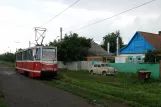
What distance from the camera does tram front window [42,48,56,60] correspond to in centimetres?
2762

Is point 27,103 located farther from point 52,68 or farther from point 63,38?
point 63,38

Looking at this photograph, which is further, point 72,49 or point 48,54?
point 72,49

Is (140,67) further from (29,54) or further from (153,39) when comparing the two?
(153,39)

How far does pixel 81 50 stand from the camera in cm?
4775

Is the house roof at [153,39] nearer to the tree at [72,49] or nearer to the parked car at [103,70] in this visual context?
the parked car at [103,70]

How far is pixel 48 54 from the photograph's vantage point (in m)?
27.8

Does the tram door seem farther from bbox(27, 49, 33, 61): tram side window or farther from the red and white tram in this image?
bbox(27, 49, 33, 61): tram side window

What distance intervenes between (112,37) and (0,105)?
92.0 metres

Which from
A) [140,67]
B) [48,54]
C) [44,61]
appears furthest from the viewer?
[140,67]

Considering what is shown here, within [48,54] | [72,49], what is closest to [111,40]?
[72,49]

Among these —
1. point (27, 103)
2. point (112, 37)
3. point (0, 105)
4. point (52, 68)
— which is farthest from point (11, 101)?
point (112, 37)

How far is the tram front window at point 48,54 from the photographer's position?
90.6ft

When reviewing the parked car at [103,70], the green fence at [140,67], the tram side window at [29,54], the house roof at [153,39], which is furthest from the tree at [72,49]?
the tram side window at [29,54]

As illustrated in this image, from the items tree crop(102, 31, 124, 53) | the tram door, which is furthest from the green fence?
tree crop(102, 31, 124, 53)
